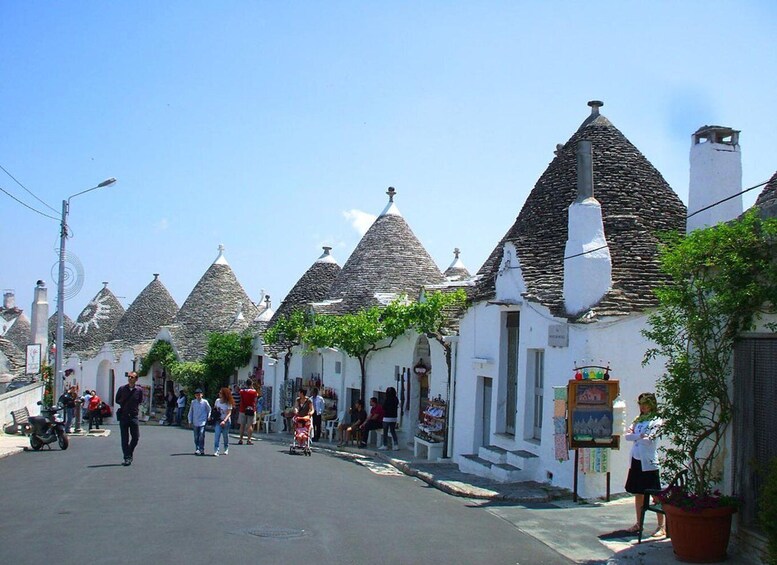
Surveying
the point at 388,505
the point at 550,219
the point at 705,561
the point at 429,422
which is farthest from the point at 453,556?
the point at 429,422

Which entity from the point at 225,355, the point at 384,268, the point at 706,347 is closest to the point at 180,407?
the point at 225,355

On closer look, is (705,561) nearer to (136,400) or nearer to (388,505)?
(388,505)

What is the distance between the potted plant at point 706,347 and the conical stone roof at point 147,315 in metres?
40.1

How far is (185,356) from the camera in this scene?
1535 inches

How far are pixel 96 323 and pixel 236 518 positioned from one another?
4536 centimetres

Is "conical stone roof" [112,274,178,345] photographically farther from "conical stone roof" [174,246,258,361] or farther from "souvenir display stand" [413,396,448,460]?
"souvenir display stand" [413,396,448,460]

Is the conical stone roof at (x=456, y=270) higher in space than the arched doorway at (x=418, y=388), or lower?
higher

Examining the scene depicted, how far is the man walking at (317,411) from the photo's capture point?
2172 cm

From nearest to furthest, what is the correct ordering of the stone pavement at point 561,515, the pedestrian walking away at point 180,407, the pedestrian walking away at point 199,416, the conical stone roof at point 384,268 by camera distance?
the stone pavement at point 561,515 < the pedestrian walking away at point 199,416 < the conical stone roof at point 384,268 < the pedestrian walking away at point 180,407

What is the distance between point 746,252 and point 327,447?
15.0 metres

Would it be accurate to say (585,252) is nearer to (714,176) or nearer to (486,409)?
(714,176)

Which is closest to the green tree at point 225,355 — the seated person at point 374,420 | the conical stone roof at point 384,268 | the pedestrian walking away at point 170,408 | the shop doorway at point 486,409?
the pedestrian walking away at point 170,408

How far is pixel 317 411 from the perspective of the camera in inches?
862

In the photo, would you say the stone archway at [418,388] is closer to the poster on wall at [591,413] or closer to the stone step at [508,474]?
the stone step at [508,474]
